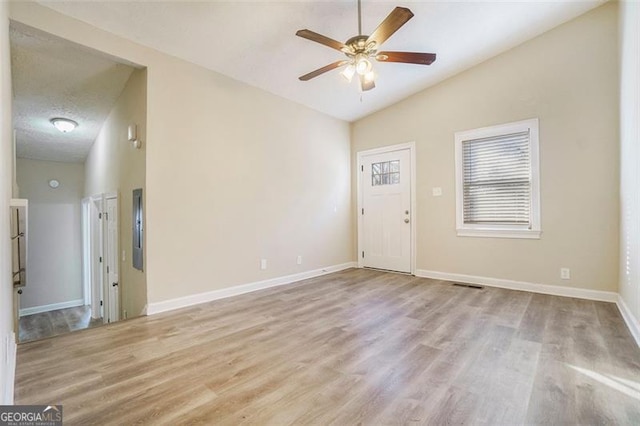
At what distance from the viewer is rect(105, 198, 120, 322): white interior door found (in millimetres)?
4055

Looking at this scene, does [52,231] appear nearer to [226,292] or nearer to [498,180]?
[226,292]

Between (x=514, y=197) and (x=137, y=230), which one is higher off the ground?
(x=514, y=197)

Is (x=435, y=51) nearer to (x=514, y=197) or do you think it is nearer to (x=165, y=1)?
(x=514, y=197)

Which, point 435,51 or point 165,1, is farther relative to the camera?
point 435,51

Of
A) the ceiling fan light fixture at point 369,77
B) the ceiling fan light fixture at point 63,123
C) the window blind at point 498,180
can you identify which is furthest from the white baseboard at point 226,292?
the ceiling fan light fixture at point 63,123

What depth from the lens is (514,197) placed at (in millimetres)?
3967

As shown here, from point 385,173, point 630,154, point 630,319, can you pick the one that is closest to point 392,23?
point 630,154

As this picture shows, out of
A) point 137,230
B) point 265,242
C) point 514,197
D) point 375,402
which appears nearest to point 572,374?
point 375,402

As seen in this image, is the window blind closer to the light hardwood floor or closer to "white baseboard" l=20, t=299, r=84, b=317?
the light hardwood floor

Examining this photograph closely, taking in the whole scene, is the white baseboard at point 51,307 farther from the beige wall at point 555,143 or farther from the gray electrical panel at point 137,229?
the beige wall at point 555,143

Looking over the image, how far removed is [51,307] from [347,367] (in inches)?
274

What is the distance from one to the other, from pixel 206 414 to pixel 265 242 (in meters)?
2.72

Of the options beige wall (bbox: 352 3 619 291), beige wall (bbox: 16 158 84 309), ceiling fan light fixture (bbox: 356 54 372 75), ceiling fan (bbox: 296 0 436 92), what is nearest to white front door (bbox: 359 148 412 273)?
Result: beige wall (bbox: 352 3 619 291)

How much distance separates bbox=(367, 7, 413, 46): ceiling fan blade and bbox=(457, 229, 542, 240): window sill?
304cm
